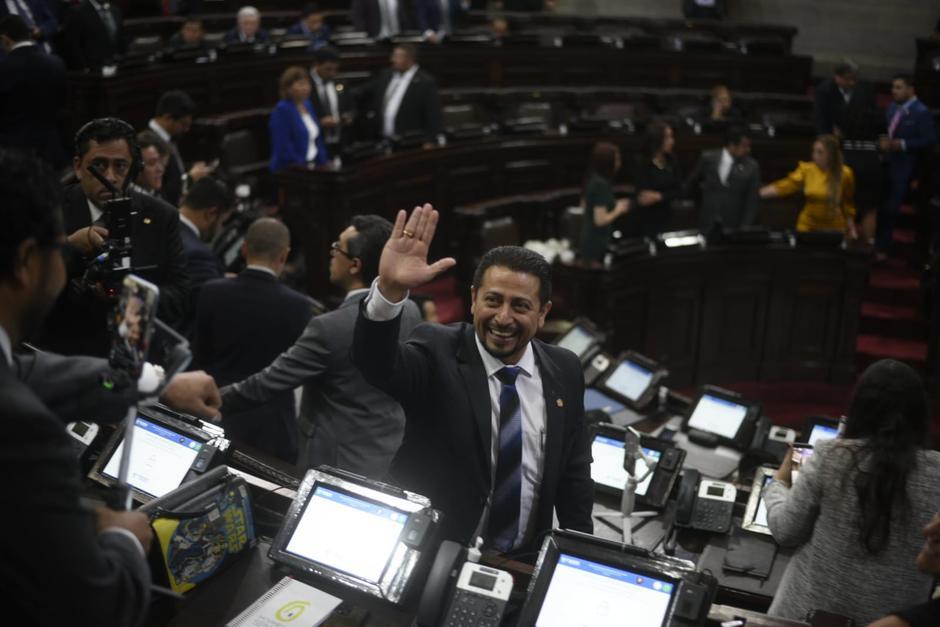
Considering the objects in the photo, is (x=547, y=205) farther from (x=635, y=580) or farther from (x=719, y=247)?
(x=635, y=580)

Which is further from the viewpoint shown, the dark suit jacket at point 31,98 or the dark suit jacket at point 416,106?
the dark suit jacket at point 416,106

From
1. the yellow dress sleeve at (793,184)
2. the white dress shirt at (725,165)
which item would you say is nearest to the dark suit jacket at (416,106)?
the white dress shirt at (725,165)

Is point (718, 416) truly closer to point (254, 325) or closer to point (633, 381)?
point (633, 381)

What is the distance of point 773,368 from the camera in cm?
707

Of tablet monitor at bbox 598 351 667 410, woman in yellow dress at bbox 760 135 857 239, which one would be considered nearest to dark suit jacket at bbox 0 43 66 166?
tablet monitor at bbox 598 351 667 410

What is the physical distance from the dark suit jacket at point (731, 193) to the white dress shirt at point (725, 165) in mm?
15

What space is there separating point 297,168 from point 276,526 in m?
4.11

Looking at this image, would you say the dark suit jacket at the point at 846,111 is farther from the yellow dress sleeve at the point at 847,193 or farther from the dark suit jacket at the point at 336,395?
the dark suit jacket at the point at 336,395

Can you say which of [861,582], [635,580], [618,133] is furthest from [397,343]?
[618,133]

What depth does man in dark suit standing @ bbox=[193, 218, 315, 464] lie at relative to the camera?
3574mm

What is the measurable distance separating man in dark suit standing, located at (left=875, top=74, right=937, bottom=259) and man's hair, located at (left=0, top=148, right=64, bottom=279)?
25.6 ft

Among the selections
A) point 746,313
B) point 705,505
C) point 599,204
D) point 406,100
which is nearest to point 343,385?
point 705,505

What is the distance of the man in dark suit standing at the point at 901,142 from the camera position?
8.16 metres

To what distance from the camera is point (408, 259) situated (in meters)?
2.23
